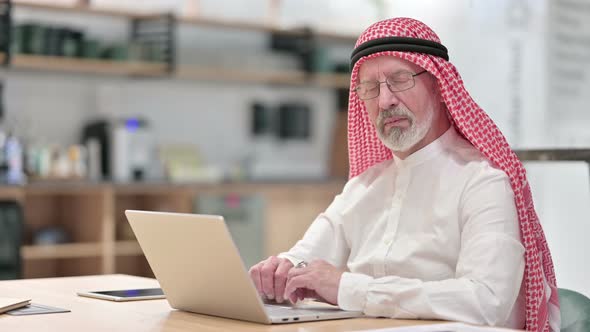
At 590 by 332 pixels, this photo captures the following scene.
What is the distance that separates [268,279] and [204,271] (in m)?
0.27

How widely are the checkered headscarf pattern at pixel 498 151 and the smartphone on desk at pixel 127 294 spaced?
0.66m

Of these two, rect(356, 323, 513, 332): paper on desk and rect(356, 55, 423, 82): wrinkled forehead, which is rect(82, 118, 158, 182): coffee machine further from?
rect(356, 323, 513, 332): paper on desk

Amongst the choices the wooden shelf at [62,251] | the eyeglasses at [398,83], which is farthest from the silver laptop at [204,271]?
the wooden shelf at [62,251]

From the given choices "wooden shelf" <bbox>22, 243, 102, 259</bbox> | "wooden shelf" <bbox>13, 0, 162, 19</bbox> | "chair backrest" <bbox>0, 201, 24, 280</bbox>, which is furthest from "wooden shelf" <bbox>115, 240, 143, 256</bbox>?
"wooden shelf" <bbox>13, 0, 162, 19</bbox>

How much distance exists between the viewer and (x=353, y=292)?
1.89m

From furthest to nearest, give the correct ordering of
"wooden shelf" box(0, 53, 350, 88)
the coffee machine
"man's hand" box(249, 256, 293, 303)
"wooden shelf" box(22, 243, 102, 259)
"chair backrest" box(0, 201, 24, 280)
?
the coffee machine
"wooden shelf" box(0, 53, 350, 88)
"wooden shelf" box(22, 243, 102, 259)
"chair backrest" box(0, 201, 24, 280)
"man's hand" box(249, 256, 293, 303)

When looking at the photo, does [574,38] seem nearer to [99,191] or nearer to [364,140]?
[364,140]

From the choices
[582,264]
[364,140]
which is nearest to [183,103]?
[582,264]

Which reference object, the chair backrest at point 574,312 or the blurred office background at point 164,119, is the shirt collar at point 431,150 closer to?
the chair backrest at point 574,312

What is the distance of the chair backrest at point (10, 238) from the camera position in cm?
544

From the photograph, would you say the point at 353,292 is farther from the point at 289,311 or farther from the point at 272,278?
the point at 272,278

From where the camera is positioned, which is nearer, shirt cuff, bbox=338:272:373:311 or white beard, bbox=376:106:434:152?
shirt cuff, bbox=338:272:373:311

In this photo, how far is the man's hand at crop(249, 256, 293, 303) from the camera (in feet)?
6.72

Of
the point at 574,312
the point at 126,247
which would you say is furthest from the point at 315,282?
the point at 126,247
